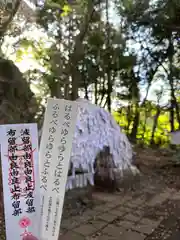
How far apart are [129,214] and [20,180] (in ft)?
7.80

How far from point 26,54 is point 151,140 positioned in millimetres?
6695

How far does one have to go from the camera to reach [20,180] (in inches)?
90.0

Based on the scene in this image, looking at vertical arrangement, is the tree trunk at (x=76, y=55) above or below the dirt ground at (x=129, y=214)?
above

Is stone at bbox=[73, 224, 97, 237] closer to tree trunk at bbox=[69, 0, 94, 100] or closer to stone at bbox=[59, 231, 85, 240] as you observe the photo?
stone at bbox=[59, 231, 85, 240]

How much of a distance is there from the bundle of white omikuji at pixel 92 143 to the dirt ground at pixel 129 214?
0.37m

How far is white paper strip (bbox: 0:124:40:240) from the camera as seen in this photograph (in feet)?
7.35

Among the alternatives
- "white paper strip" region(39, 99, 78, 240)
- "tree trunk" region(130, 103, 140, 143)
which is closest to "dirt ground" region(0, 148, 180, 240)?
"white paper strip" region(39, 99, 78, 240)

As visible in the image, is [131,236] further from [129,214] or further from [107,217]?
[129,214]

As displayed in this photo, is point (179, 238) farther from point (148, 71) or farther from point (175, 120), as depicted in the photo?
point (175, 120)

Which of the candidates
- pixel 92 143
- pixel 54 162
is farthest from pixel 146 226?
pixel 54 162

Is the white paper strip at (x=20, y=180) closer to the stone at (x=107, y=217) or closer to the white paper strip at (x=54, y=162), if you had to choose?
the white paper strip at (x=54, y=162)

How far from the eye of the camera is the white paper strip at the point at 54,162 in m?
2.46

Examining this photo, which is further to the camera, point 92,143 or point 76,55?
point 76,55

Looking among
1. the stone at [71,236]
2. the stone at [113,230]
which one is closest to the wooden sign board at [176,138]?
the stone at [113,230]
